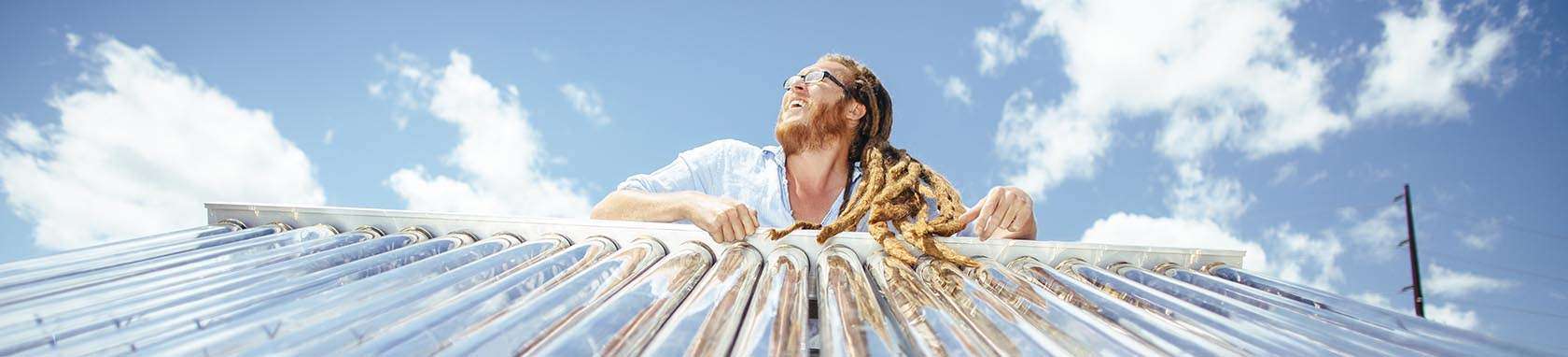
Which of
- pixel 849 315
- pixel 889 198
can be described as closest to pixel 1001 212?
pixel 889 198

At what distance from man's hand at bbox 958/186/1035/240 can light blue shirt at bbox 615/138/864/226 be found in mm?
1029

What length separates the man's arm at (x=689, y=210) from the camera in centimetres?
150

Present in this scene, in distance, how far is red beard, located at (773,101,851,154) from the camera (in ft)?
9.84

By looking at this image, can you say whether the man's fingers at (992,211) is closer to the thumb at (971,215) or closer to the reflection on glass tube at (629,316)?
the thumb at (971,215)

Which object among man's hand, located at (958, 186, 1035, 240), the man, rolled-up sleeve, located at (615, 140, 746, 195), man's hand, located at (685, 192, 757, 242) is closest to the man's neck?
the man

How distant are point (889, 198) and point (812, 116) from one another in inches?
44.4

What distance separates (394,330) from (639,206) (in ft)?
4.53

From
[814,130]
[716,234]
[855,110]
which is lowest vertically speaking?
[716,234]

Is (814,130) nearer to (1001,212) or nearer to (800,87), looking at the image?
(800,87)

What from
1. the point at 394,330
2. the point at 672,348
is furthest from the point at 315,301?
the point at 672,348

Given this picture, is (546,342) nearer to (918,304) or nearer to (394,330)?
(394,330)

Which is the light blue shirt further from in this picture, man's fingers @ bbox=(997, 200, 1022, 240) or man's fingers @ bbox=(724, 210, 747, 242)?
man's fingers @ bbox=(724, 210, 747, 242)

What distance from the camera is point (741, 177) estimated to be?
10.3 feet

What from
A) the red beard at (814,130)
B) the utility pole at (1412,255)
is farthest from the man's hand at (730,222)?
the utility pole at (1412,255)
